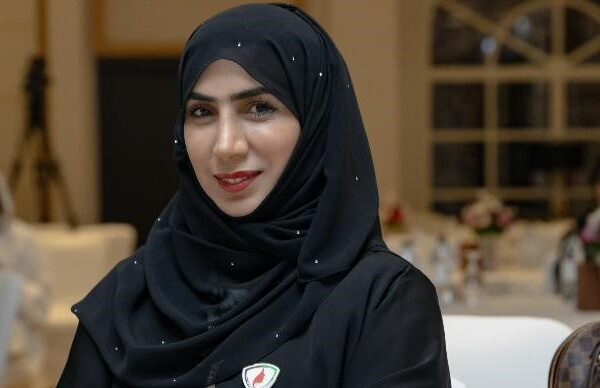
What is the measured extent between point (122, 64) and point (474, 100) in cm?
282

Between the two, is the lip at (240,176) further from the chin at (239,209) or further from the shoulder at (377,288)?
the shoulder at (377,288)

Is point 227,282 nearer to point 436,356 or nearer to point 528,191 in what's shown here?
point 436,356

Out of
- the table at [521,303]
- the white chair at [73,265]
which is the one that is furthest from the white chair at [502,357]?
the white chair at [73,265]

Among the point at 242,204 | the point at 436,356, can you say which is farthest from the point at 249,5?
the point at 436,356

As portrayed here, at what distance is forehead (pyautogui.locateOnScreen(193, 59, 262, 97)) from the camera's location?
1557 mm

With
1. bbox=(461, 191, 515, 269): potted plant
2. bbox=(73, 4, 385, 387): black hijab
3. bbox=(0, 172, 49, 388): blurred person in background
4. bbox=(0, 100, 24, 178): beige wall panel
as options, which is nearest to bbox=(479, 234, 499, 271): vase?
bbox=(461, 191, 515, 269): potted plant

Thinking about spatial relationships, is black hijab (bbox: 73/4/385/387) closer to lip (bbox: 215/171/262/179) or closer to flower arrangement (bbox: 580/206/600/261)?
lip (bbox: 215/171/262/179)

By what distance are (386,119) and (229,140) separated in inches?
301

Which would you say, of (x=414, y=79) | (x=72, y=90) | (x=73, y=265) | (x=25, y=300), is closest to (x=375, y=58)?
(x=414, y=79)

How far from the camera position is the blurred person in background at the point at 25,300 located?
4934 mm

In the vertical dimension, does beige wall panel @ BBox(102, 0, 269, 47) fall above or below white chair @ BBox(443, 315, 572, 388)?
above

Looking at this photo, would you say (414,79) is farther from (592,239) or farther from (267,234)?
(267,234)

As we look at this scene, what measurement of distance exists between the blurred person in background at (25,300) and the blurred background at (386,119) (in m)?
0.04

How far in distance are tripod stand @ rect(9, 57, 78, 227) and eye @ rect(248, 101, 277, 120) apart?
646 centimetres
